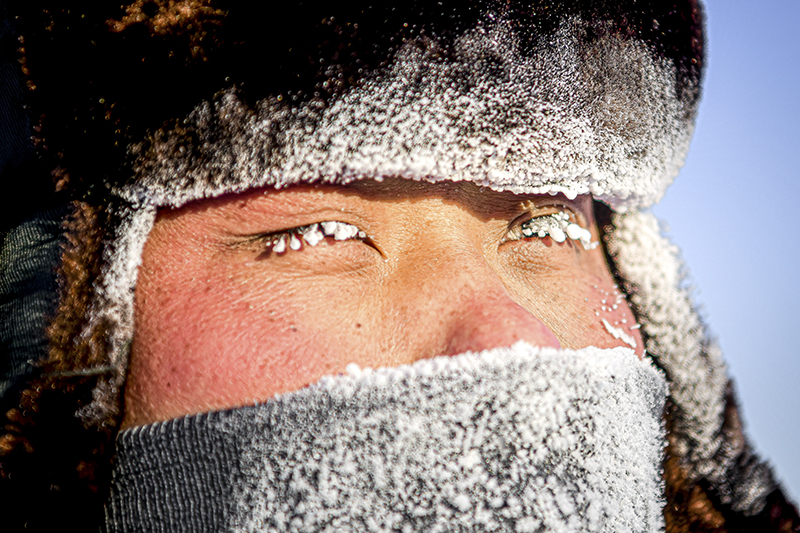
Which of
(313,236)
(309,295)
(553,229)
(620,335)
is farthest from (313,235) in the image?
(620,335)

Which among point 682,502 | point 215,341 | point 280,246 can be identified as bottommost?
point 682,502

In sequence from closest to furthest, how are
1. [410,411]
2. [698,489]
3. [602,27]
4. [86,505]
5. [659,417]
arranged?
1. [410,411]
2. [86,505]
3. [602,27]
4. [659,417]
5. [698,489]

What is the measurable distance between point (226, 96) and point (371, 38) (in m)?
0.24

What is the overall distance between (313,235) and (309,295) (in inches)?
4.2

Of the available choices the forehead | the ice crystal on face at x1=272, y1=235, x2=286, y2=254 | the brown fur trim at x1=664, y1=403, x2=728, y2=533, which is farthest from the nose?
the brown fur trim at x1=664, y1=403, x2=728, y2=533

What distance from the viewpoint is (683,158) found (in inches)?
46.6

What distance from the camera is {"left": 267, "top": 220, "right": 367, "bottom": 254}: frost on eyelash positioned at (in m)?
0.93

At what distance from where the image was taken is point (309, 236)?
0.94 meters

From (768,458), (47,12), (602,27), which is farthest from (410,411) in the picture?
(768,458)

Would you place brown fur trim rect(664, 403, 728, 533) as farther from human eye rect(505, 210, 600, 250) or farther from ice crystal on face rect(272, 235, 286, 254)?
ice crystal on face rect(272, 235, 286, 254)

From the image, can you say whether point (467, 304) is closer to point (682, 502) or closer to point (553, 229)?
point (553, 229)

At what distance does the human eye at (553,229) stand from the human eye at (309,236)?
0.30m

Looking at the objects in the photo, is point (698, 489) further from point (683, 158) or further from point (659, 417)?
point (683, 158)

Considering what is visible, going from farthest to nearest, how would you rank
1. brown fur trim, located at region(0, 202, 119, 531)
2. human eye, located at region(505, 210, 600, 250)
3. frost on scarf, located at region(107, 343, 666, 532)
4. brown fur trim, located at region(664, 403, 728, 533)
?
brown fur trim, located at region(664, 403, 728, 533)
human eye, located at region(505, 210, 600, 250)
brown fur trim, located at region(0, 202, 119, 531)
frost on scarf, located at region(107, 343, 666, 532)
